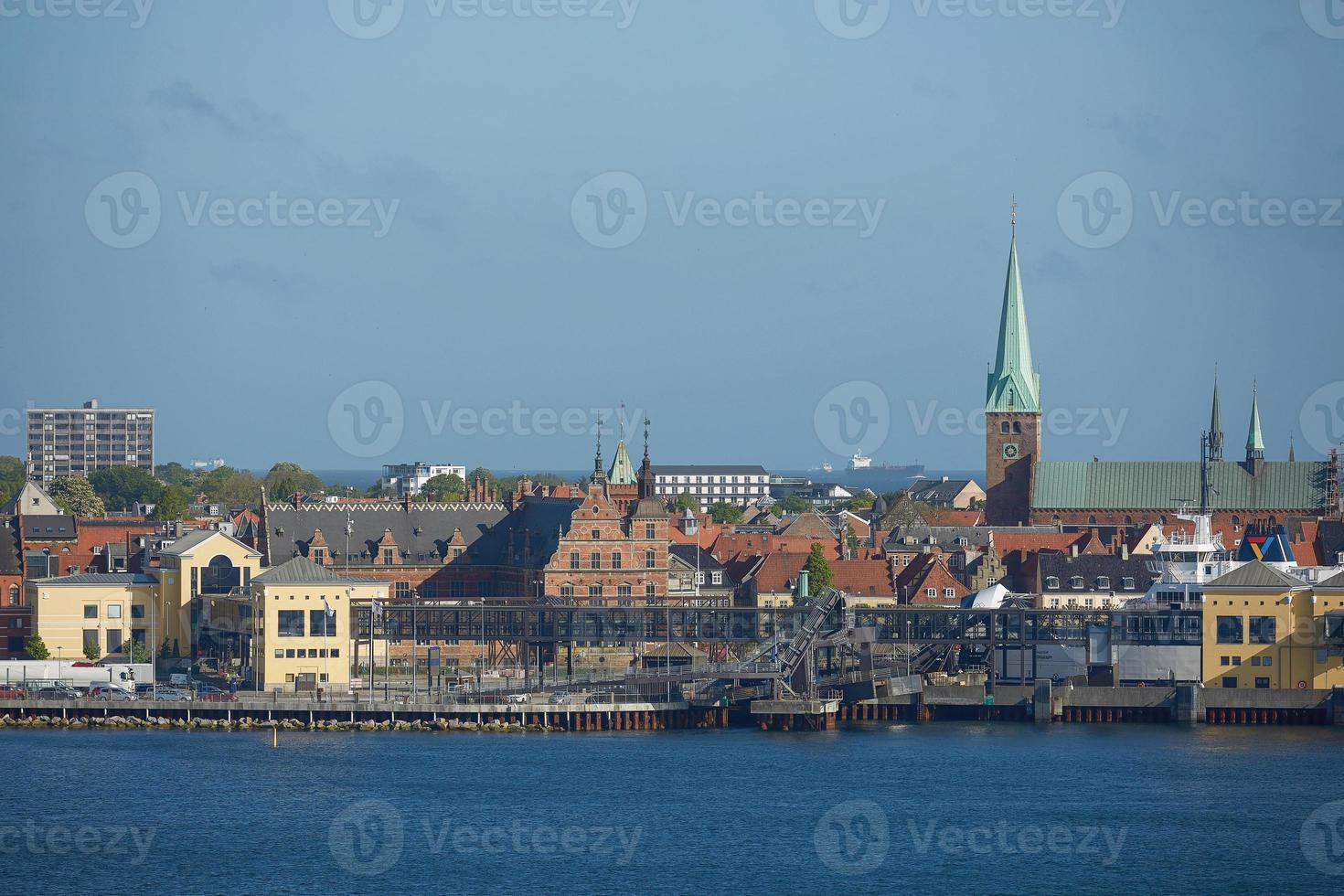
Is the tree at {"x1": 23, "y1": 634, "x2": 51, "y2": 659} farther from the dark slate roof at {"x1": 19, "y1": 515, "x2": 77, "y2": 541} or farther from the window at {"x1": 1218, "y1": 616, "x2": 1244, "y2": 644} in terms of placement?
the window at {"x1": 1218, "y1": 616, "x2": 1244, "y2": 644}

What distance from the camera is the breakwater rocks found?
10912 centimetres

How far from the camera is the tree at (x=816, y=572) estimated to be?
462 ft

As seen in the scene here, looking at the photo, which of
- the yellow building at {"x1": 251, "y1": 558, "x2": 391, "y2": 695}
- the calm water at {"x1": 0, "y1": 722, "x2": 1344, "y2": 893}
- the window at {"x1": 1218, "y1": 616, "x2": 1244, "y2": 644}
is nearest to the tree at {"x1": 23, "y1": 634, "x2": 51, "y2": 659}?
the yellow building at {"x1": 251, "y1": 558, "x2": 391, "y2": 695}

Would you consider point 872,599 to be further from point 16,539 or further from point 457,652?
point 16,539

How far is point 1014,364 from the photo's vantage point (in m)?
193

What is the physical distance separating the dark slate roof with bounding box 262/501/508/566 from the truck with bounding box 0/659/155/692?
16.7 metres

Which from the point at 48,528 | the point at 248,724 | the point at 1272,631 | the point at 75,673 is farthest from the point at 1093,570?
the point at 48,528

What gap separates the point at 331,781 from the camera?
93.9 m

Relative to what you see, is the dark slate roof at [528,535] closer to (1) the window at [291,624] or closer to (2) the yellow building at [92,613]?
(2) the yellow building at [92,613]

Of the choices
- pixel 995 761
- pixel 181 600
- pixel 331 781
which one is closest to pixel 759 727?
pixel 995 761

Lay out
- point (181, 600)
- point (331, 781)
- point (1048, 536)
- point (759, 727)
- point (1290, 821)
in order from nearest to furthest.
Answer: point (1290, 821)
point (331, 781)
point (759, 727)
point (181, 600)
point (1048, 536)

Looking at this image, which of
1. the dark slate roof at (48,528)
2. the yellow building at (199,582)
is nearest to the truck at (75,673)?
the yellow building at (199,582)

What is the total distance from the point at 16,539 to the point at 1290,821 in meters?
80.2

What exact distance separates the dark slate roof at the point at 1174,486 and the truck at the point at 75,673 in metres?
84.1
